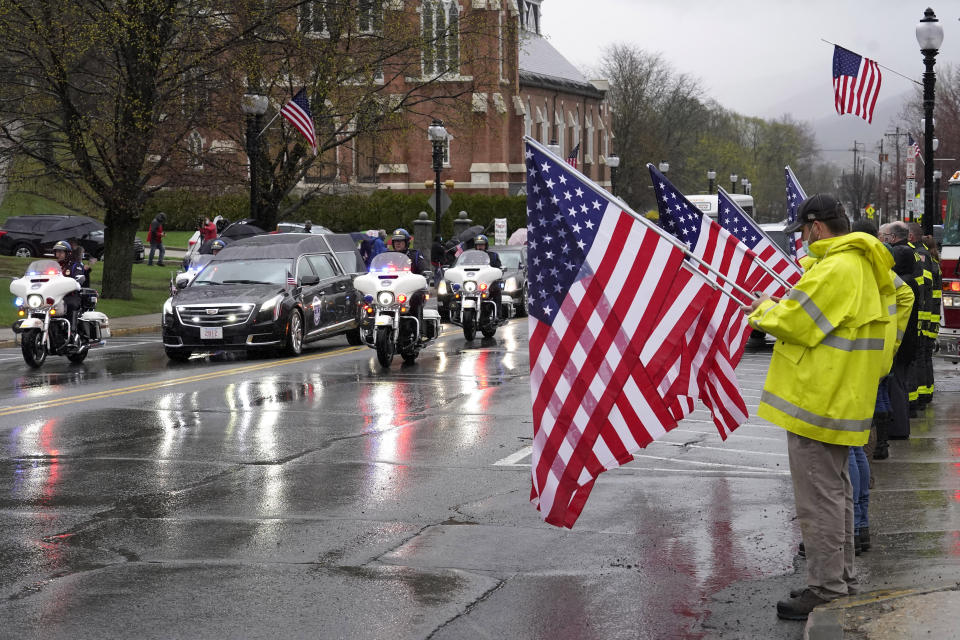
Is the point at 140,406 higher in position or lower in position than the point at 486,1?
lower

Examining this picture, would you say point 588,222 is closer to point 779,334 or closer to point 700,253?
point 779,334

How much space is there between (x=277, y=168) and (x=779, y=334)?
3433cm

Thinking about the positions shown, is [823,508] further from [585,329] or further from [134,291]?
[134,291]

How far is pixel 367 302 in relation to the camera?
64.9ft

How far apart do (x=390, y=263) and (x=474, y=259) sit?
16.0ft

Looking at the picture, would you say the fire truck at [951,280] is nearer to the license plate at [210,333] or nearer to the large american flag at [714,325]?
the large american flag at [714,325]

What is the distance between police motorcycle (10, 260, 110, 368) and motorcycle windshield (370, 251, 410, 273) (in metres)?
4.21

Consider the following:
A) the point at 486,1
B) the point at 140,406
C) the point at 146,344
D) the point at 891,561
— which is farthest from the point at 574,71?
the point at 891,561

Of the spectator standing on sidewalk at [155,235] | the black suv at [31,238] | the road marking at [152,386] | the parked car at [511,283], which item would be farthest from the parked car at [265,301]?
the black suv at [31,238]

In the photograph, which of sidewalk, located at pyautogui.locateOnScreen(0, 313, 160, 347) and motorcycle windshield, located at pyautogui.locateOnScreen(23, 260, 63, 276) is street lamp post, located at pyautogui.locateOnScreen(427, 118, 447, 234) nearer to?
sidewalk, located at pyautogui.locateOnScreen(0, 313, 160, 347)

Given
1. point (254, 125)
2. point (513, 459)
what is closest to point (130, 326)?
point (254, 125)

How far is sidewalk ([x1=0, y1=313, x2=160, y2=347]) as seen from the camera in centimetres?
2652

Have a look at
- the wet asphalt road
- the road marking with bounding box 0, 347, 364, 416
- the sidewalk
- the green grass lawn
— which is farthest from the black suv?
the wet asphalt road

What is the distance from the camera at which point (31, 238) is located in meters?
50.8
